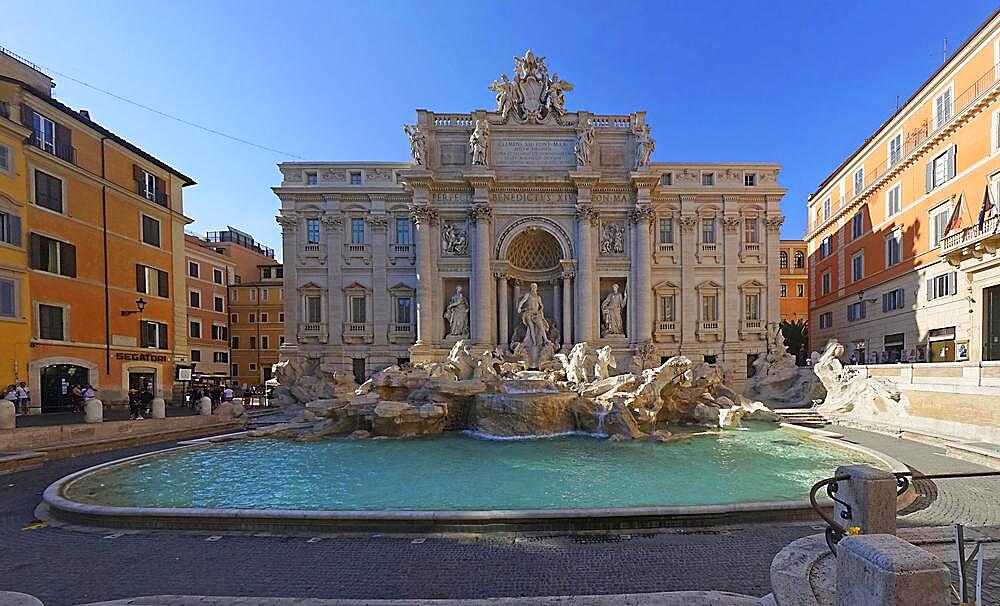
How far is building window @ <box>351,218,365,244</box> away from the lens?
27562 millimetres

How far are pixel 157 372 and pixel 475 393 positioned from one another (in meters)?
19.1

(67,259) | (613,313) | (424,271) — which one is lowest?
(613,313)

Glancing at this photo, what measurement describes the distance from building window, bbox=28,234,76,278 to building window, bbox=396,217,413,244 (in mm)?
15356

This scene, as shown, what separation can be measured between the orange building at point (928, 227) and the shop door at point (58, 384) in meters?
34.1

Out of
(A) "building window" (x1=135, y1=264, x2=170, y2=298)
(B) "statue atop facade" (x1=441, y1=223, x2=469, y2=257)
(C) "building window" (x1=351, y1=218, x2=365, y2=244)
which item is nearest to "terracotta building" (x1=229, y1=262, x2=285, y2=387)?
(A) "building window" (x1=135, y1=264, x2=170, y2=298)

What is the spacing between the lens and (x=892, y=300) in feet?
80.6

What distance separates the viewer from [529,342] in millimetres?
24359

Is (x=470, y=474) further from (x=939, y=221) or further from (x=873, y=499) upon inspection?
(x=939, y=221)

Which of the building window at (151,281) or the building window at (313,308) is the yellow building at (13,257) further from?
the building window at (313,308)

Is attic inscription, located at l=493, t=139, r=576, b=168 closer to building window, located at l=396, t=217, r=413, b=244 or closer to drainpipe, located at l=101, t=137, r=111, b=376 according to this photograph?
building window, located at l=396, t=217, r=413, b=244

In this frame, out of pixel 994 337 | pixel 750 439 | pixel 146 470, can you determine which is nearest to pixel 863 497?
pixel 750 439

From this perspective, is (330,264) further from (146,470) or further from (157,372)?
(146,470)

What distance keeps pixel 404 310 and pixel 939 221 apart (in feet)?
94.7

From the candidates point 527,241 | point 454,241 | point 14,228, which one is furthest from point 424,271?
point 14,228
